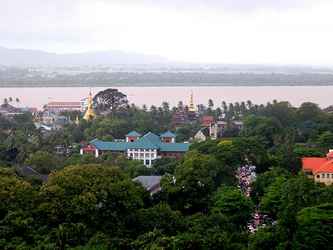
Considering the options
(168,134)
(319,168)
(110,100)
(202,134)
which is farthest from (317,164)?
(110,100)

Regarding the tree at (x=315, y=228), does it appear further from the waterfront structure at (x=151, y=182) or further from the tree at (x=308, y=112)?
the tree at (x=308, y=112)

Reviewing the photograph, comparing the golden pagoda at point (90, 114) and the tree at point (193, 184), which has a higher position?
the tree at point (193, 184)

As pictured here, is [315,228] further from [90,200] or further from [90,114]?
[90,114]

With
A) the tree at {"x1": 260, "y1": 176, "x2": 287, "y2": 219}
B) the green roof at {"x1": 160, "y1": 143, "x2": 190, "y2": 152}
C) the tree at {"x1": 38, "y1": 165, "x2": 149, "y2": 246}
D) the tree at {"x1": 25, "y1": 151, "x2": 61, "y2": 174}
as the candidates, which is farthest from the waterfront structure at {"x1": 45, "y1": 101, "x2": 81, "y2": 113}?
the tree at {"x1": 38, "y1": 165, "x2": 149, "y2": 246}

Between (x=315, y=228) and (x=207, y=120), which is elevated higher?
(x=315, y=228)

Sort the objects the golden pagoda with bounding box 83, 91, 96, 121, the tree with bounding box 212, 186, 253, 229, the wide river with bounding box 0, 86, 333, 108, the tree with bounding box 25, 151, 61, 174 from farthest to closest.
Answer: the wide river with bounding box 0, 86, 333, 108 → the golden pagoda with bounding box 83, 91, 96, 121 → the tree with bounding box 25, 151, 61, 174 → the tree with bounding box 212, 186, 253, 229

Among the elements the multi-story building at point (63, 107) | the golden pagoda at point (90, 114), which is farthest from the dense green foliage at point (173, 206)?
the multi-story building at point (63, 107)

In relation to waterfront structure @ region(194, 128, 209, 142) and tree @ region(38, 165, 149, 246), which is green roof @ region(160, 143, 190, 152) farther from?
tree @ region(38, 165, 149, 246)
